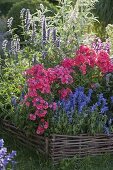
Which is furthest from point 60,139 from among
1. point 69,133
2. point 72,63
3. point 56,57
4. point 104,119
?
point 56,57

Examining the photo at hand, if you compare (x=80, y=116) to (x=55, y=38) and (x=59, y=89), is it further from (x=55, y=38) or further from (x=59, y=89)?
(x=55, y=38)

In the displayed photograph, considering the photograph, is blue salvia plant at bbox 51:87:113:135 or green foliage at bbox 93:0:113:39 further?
green foliage at bbox 93:0:113:39

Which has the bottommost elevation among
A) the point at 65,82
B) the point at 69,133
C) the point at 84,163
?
the point at 84,163

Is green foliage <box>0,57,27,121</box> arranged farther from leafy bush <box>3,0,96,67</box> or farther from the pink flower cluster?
the pink flower cluster

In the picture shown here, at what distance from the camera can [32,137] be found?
5242 millimetres

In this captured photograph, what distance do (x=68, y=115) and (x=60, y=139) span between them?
271mm

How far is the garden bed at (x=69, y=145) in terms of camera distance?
496 cm

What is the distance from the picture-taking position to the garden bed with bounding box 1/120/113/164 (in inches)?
195

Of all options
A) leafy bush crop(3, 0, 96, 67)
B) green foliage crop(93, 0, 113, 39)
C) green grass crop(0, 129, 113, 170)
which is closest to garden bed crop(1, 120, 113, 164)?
green grass crop(0, 129, 113, 170)

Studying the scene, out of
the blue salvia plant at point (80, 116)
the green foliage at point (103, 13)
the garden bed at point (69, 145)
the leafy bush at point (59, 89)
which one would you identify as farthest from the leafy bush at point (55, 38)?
the green foliage at point (103, 13)

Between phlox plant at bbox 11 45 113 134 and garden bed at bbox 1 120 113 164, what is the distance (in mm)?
157

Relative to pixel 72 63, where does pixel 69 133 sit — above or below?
below

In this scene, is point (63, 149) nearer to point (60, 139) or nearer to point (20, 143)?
point (60, 139)

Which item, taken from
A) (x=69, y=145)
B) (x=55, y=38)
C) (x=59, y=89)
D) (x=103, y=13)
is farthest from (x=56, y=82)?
(x=103, y=13)
